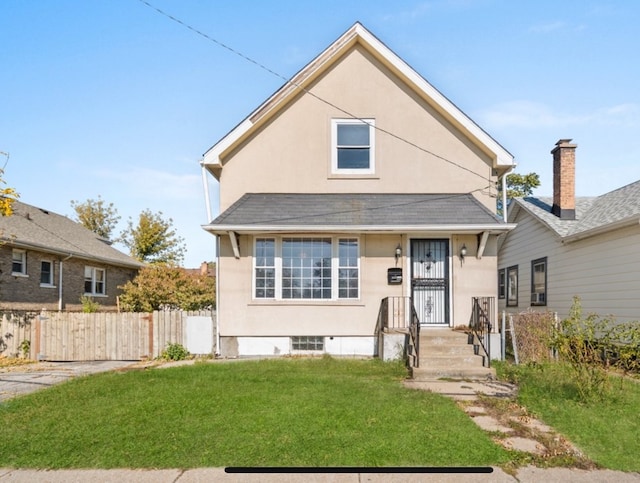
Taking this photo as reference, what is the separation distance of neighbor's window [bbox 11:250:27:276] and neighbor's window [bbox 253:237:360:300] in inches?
414

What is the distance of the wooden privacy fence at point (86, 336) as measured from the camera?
11.8 m

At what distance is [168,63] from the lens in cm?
1113

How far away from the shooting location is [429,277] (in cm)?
1131

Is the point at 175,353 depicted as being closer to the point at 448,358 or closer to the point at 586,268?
the point at 448,358

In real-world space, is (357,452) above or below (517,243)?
below

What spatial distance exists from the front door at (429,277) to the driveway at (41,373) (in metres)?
7.71

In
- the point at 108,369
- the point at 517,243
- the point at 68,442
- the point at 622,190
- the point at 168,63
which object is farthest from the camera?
the point at 517,243

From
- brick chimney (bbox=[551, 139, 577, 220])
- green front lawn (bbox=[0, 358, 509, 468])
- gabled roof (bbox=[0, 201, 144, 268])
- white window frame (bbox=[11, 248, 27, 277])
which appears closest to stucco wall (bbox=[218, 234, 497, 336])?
green front lawn (bbox=[0, 358, 509, 468])

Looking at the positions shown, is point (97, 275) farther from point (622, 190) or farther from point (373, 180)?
point (622, 190)

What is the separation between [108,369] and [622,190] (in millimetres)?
16277

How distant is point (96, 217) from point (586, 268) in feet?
122

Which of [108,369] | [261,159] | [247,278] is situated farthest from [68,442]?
[261,159]

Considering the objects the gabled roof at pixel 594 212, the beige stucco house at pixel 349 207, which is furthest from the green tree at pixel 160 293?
the gabled roof at pixel 594 212

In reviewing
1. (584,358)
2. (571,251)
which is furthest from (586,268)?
(584,358)
